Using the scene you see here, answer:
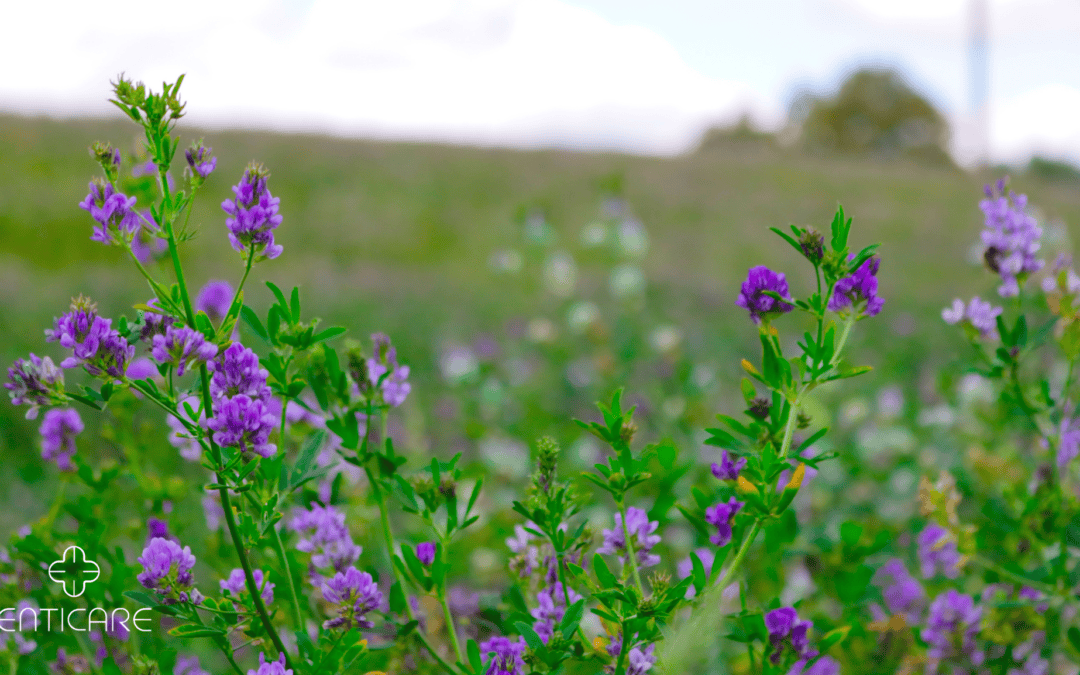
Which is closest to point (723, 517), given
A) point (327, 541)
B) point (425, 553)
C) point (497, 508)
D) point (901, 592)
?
point (425, 553)

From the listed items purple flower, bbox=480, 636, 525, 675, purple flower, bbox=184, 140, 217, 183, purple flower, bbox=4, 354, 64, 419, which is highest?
purple flower, bbox=184, 140, 217, 183

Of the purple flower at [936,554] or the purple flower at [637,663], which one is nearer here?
the purple flower at [637,663]

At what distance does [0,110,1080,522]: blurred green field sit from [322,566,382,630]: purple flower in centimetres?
142

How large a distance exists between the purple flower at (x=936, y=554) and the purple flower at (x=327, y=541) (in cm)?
91

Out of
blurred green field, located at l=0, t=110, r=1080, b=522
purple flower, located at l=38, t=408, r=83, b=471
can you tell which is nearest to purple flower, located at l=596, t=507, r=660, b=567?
purple flower, located at l=38, t=408, r=83, b=471

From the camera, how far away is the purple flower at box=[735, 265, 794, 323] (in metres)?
0.81

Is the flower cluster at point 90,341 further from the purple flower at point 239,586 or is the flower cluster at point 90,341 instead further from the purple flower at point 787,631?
the purple flower at point 787,631

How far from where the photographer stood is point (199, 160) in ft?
2.64

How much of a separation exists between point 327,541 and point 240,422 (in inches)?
10.2

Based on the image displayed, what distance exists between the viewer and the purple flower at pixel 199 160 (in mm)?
789

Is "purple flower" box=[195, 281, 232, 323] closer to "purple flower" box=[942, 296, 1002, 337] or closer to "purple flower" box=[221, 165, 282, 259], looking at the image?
"purple flower" box=[221, 165, 282, 259]

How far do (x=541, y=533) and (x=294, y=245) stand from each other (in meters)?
13.2

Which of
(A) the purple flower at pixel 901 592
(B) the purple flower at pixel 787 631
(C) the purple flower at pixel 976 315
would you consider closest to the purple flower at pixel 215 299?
(B) the purple flower at pixel 787 631

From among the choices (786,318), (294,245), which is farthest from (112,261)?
(786,318)
